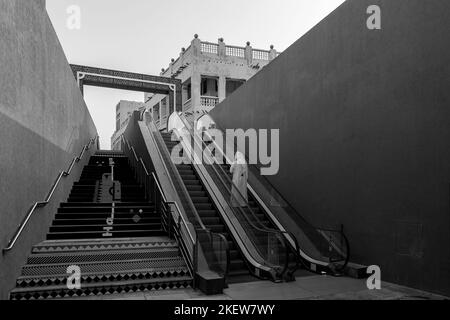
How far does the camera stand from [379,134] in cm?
714

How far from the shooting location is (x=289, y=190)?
10.0 m

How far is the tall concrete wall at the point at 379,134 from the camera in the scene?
19.8 feet

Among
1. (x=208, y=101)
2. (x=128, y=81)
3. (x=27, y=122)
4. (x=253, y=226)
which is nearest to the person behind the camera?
(x=27, y=122)

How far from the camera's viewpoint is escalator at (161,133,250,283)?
762 centimetres

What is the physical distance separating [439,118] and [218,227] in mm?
4989

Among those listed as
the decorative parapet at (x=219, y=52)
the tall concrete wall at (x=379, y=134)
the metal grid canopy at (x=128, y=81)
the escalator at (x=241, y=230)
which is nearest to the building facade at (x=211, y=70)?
the decorative parapet at (x=219, y=52)

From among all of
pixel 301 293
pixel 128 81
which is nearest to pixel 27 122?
pixel 301 293

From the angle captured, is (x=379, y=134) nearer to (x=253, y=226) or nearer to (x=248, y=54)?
(x=253, y=226)

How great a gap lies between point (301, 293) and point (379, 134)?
325cm

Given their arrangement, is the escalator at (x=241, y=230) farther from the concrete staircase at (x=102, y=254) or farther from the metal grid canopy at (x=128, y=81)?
the metal grid canopy at (x=128, y=81)

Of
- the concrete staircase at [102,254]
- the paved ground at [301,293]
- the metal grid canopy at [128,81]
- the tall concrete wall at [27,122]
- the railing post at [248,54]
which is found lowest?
the paved ground at [301,293]

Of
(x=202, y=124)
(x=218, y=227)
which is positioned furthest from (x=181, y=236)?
(x=202, y=124)

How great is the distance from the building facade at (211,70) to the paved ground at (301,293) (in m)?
17.3
